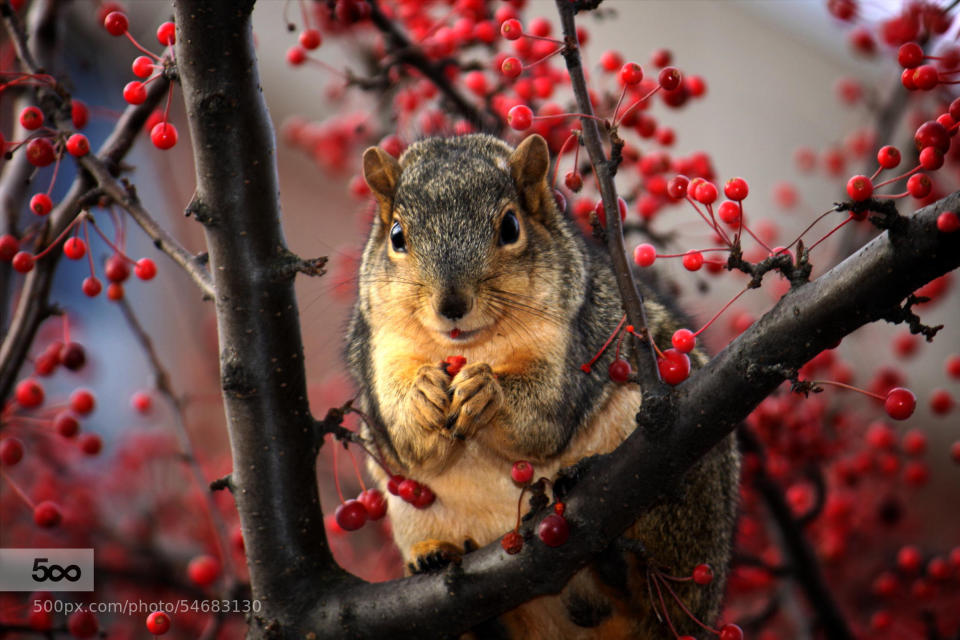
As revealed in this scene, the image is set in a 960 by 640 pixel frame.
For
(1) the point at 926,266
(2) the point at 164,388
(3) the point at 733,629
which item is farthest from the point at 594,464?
(2) the point at 164,388

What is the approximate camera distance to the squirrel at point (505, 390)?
152 centimetres

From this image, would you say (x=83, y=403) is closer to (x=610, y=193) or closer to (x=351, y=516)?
(x=351, y=516)

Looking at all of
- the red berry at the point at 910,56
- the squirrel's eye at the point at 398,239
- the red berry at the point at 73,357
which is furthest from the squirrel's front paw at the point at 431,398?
the red berry at the point at 910,56

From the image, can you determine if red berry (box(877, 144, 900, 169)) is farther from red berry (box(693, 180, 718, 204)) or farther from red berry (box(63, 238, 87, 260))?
red berry (box(63, 238, 87, 260))

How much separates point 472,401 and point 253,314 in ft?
1.22

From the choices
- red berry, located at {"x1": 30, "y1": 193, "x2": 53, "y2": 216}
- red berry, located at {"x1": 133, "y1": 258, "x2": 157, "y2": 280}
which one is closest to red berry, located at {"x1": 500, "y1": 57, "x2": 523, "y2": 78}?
red berry, located at {"x1": 133, "y1": 258, "x2": 157, "y2": 280}

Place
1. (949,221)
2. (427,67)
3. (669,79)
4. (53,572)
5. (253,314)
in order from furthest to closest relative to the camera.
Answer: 1. (427,67)
2. (53,572)
3. (253,314)
4. (669,79)
5. (949,221)

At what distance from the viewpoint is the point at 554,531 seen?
121 centimetres

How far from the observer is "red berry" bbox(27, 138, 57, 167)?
54.7 inches

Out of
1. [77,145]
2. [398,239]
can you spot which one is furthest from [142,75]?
[398,239]

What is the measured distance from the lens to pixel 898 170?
2438 mm

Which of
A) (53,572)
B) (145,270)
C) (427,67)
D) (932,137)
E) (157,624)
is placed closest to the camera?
(932,137)

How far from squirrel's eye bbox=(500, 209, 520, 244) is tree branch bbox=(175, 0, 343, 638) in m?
0.46

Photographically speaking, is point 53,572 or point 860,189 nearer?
point 860,189
